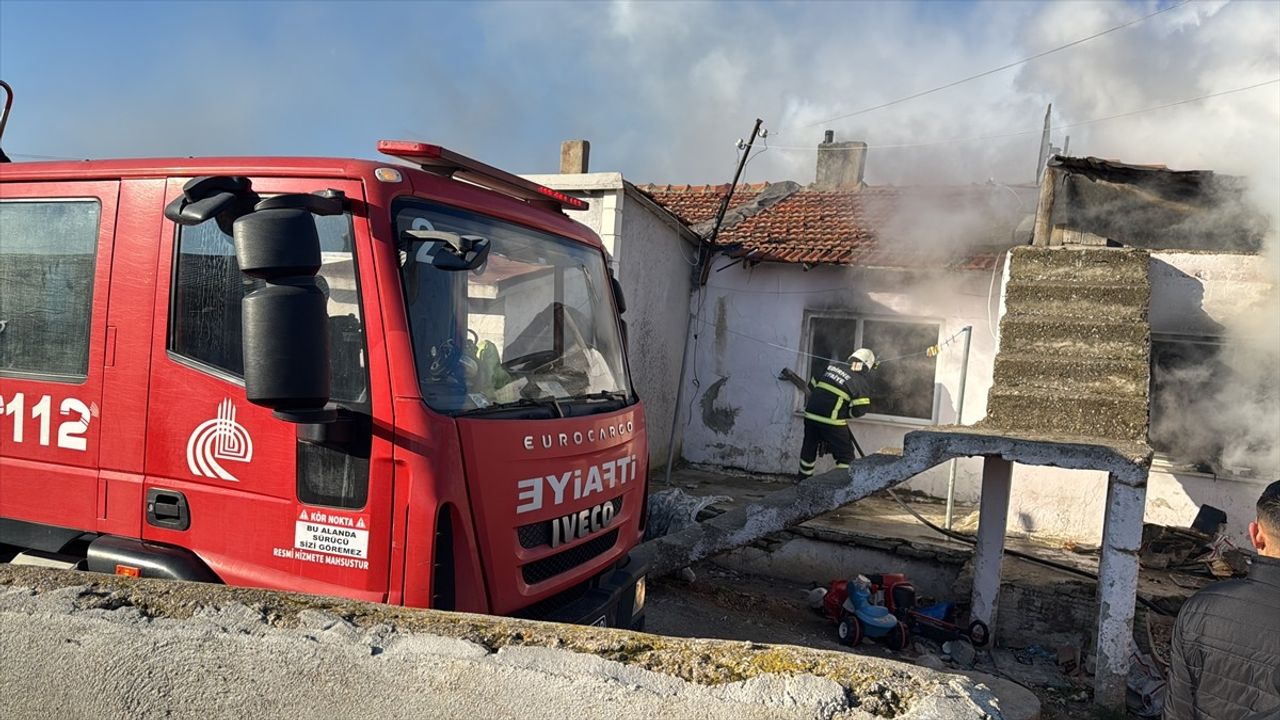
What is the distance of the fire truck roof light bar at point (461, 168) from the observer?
284cm

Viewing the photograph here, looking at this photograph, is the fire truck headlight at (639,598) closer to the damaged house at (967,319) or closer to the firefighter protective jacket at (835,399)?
the damaged house at (967,319)

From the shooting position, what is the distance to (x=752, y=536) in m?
5.55

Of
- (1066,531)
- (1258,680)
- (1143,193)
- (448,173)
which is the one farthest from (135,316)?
(1066,531)

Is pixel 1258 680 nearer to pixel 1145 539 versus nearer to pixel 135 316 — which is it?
pixel 135 316

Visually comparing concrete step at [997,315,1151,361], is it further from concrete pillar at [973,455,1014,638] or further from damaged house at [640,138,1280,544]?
concrete pillar at [973,455,1014,638]

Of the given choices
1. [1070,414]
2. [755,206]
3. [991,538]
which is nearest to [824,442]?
[991,538]

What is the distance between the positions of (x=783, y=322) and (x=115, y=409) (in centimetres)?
863

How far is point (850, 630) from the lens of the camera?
559 centimetres

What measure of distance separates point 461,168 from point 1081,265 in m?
5.38

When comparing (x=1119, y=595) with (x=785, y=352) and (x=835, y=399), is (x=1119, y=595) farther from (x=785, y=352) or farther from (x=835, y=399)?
(x=785, y=352)

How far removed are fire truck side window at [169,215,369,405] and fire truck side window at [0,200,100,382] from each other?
464mm

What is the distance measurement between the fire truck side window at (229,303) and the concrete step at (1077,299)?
5.34 metres

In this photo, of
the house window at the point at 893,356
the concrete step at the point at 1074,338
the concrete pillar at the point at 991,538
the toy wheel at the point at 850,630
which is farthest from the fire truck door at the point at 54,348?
the house window at the point at 893,356

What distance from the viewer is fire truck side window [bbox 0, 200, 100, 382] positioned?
2947mm
